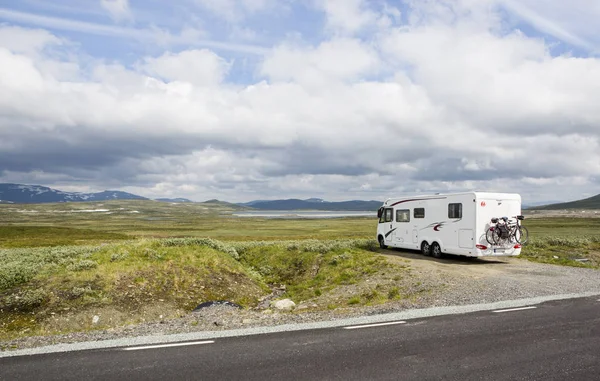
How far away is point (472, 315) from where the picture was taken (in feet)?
41.2

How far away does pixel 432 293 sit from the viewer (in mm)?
16781

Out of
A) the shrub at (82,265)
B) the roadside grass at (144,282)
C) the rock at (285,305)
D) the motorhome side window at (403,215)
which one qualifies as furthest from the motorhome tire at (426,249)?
the shrub at (82,265)

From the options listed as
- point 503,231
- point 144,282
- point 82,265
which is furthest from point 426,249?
point 82,265

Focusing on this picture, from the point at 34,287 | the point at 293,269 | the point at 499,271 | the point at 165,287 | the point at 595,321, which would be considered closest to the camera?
the point at 595,321

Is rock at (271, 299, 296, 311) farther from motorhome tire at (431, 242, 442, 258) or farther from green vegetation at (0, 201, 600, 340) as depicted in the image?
motorhome tire at (431, 242, 442, 258)

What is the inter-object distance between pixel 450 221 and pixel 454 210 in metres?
0.76

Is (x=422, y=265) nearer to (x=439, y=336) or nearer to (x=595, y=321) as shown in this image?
(x=595, y=321)

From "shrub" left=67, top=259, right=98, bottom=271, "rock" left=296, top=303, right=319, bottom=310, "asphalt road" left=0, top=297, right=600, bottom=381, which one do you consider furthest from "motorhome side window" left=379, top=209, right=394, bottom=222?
"asphalt road" left=0, top=297, right=600, bottom=381

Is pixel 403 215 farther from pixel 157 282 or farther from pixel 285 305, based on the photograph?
pixel 157 282

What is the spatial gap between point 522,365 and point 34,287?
18.7 meters

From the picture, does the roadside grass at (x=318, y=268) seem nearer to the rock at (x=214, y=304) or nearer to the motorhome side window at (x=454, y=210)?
the rock at (x=214, y=304)

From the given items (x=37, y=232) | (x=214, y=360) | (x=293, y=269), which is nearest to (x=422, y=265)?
(x=293, y=269)

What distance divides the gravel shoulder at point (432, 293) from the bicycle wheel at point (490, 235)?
1463 mm

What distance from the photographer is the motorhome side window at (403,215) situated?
3009 centimetres
